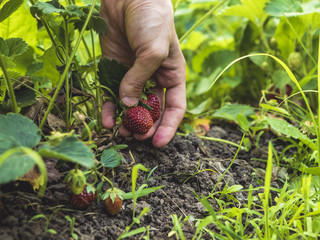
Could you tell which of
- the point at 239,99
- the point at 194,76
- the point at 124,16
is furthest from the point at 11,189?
the point at 194,76

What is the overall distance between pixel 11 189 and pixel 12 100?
→ 10.5 inches

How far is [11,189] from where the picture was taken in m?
1.04

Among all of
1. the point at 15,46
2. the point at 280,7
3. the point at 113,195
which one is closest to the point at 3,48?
the point at 15,46

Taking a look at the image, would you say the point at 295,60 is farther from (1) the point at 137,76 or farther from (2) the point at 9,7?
(2) the point at 9,7

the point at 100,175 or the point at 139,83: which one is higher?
the point at 139,83

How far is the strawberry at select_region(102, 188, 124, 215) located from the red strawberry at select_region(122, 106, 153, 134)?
0.31m

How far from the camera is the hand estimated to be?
129 centimetres

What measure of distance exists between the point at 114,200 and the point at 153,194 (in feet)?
0.68

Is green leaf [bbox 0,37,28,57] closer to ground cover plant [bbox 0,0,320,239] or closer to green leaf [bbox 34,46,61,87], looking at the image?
ground cover plant [bbox 0,0,320,239]

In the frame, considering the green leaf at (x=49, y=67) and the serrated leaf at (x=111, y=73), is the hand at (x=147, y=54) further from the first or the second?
the green leaf at (x=49, y=67)

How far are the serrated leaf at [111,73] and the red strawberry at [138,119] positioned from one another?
0.14 m

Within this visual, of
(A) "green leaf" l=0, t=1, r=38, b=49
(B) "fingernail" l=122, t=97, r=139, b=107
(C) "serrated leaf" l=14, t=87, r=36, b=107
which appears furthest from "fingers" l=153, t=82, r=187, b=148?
(A) "green leaf" l=0, t=1, r=38, b=49

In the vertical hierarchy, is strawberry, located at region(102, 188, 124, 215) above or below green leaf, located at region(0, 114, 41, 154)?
below

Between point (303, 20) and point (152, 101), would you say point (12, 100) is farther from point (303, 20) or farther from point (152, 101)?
point (303, 20)
